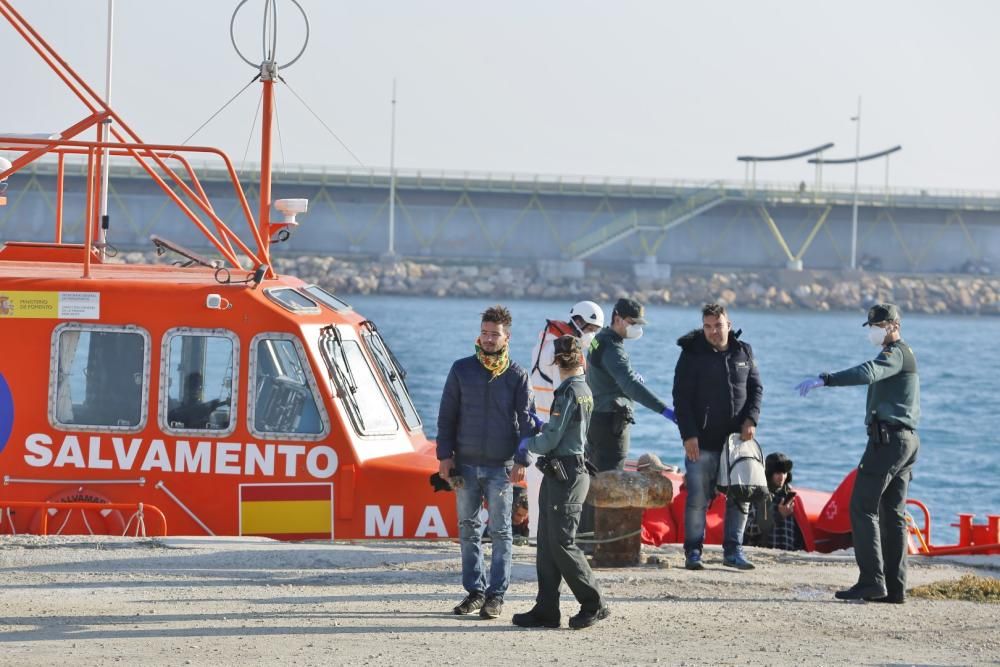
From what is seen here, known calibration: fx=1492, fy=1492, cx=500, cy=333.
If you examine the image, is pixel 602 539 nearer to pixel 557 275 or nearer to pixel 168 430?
pixel 168 430

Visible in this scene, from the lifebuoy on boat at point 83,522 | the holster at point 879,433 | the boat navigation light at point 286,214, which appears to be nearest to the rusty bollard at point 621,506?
the holster at point 879,433

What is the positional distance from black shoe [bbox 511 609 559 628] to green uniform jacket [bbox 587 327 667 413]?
7.45 feet

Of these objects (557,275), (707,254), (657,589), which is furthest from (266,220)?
(707,254)

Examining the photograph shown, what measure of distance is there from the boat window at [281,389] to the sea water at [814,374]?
7.55m

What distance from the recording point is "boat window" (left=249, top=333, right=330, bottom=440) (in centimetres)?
1080

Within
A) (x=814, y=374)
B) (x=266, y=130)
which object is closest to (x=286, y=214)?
(x=266, y=130)

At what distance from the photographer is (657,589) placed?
9922 millimetres

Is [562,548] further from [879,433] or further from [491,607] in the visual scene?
[879,433]

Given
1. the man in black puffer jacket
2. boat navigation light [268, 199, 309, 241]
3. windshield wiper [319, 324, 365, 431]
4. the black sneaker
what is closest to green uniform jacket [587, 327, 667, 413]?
the man in black puffer jacket

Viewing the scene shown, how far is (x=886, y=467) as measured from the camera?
964cm

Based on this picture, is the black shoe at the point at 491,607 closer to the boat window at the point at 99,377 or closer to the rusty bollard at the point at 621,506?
the rusty bollard at the point at 621,506

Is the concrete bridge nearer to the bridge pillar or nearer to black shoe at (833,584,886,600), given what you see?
the bridge pillar

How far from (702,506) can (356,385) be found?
2.72 meters

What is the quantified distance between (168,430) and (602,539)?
10.6ft
